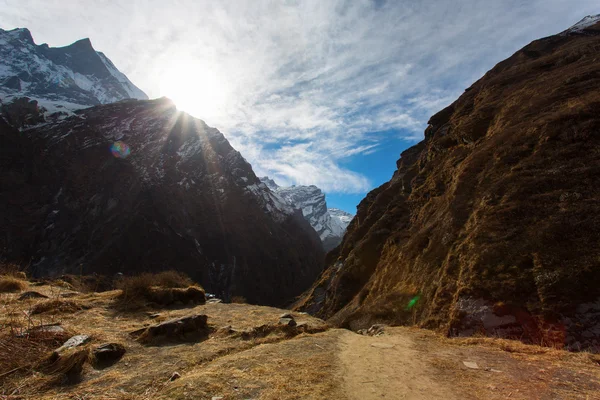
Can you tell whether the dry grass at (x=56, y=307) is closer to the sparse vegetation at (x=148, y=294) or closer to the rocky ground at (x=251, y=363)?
the rocky ground at (x=251, y=363)

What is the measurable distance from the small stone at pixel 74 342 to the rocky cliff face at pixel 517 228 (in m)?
13.3

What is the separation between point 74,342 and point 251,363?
16.0 feet

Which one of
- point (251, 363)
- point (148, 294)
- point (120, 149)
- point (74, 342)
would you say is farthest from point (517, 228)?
point (120, 149)

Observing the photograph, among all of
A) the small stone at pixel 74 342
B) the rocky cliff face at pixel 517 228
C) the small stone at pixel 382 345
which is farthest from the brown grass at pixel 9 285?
the rocky cliff face at pixel 517 228

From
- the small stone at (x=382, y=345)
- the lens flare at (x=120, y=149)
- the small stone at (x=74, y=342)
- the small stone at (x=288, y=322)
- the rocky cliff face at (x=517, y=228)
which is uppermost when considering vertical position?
the lens flare at (x=120, y=149)

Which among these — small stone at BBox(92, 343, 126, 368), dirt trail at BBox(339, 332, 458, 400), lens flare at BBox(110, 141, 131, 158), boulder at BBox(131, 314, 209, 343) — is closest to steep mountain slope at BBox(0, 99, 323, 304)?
lens flare at BBox(110, 141, 131, 158)

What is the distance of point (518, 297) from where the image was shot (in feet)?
38.9

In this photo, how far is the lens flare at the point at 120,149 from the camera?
115 metres

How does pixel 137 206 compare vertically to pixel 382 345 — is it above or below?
above

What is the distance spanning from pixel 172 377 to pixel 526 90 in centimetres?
3619

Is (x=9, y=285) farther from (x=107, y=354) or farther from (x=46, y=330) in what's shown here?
(x=107, y=354)

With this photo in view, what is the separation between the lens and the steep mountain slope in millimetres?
95938

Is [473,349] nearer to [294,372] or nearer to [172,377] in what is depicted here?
[294,372]

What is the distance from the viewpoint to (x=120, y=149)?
383ft
